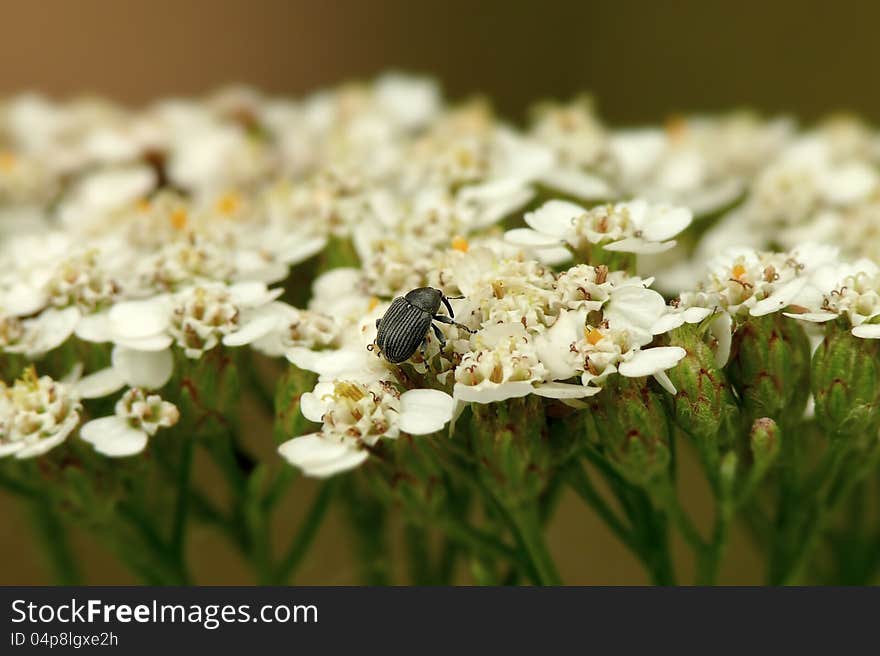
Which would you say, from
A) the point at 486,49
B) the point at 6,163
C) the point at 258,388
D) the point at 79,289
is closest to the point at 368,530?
the point at 258,388

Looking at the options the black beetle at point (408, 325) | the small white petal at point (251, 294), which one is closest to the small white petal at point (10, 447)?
the small white petal at point (251, 294)

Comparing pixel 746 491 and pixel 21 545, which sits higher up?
pixel 746 491

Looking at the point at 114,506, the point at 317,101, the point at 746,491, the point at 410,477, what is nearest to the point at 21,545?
the point at 317,101

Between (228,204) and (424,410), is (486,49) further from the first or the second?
(424,410)

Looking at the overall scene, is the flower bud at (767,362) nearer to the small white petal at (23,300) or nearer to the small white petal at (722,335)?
the small white petal at (722,335)

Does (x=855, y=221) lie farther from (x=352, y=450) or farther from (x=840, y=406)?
(x=352, y=450)

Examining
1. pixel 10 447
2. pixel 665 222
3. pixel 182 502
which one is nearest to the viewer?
pixel 10 447
